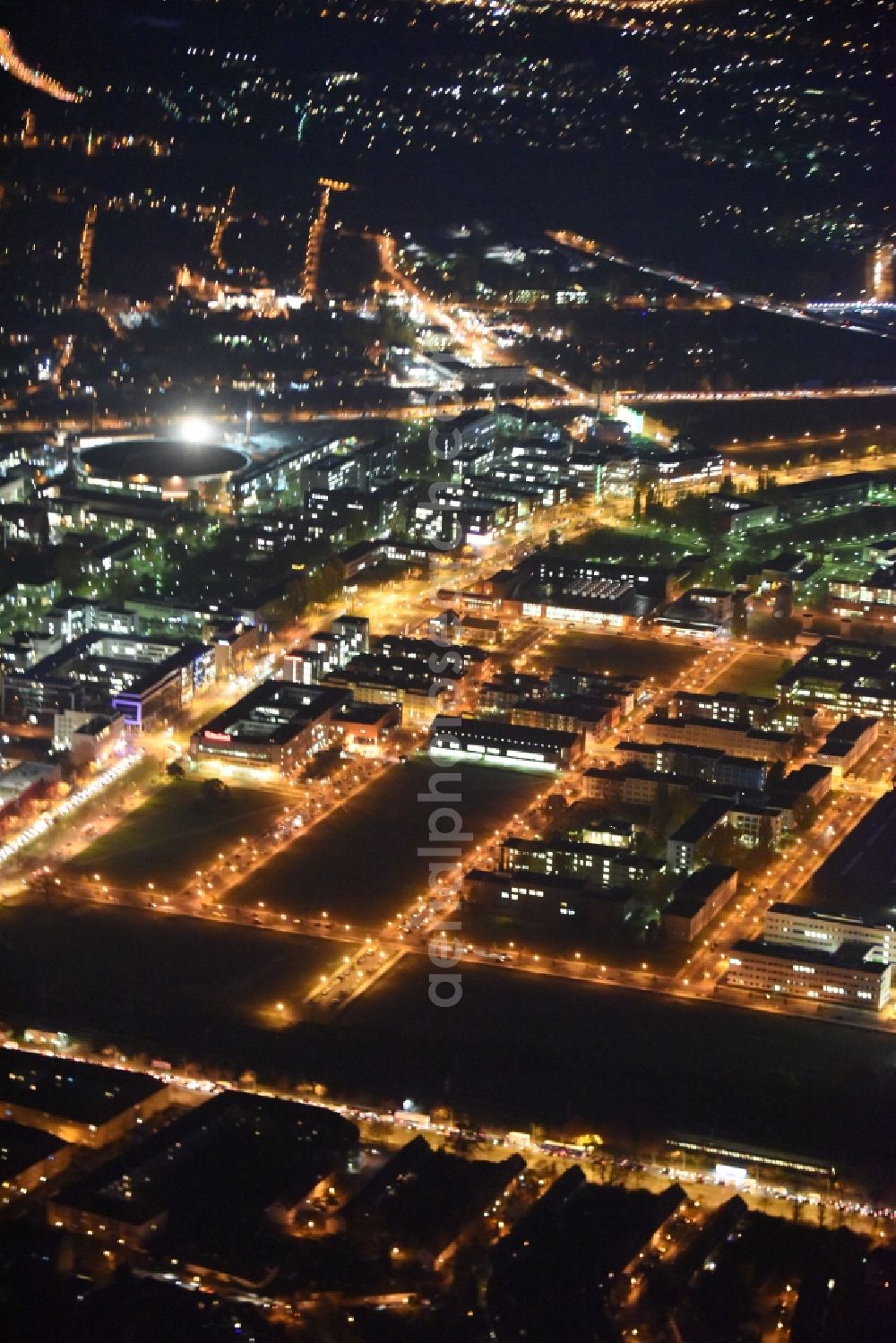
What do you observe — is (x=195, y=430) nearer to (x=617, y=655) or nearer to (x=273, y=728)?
(x=617, y=655)

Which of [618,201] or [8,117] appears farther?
[618,201]

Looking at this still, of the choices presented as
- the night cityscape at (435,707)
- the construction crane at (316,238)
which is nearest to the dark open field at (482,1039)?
the night cityscape at (435,707)

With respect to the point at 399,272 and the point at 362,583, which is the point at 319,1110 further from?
the point at 399,272

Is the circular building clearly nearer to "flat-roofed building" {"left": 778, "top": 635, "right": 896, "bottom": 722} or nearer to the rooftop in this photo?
"flat-roofed building" {"left": 778, "top": 635, "right": 896, "bottom": 722}

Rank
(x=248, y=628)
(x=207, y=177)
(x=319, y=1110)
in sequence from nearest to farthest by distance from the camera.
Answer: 1. (x=319, y=1110)
2. (x=248, y=628)
3. (x=207, y=177)

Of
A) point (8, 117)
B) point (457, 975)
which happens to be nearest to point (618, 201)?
point (8, 117)

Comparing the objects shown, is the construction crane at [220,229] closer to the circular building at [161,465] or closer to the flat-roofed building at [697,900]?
the circular building at [161,465]

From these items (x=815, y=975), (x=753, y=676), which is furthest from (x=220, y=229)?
(x=815, y=975)
